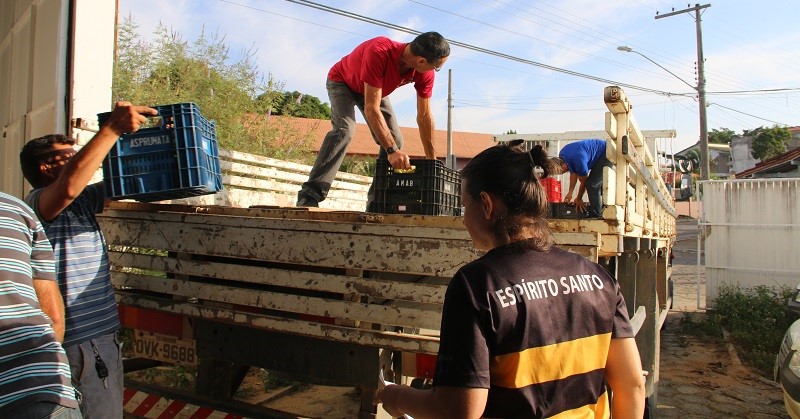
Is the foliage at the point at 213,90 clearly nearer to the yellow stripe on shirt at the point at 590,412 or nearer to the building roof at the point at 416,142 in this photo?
the yellow stripe on shirt at the point at 590,412

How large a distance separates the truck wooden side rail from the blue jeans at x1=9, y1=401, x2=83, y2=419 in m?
1.02

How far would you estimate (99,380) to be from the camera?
2422 millimetres

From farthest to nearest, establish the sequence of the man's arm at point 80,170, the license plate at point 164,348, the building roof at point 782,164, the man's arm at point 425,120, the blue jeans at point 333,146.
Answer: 1. the building roof at point 782,164
2. the man's arm at point 425,120
3. the blue jeans at point 333,146
4. the license plate at point 164,348
5. the man's arm at point 80,170

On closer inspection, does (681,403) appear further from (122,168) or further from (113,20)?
(113,20)

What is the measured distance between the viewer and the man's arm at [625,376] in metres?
1.68

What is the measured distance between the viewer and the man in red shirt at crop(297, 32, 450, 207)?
12.8ft

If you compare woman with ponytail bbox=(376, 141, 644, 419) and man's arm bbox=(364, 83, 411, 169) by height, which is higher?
man's arm bbox=(364, 83, 411, 169)

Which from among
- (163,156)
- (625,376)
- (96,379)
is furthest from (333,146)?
(625,376)

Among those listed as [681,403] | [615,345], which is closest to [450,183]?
[615,345]

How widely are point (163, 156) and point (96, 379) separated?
1157 millimetres

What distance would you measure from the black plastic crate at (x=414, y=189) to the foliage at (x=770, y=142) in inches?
1710

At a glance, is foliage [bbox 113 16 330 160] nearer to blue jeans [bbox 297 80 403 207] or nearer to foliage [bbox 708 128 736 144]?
blue jeans [bbox 297 80 403 207]

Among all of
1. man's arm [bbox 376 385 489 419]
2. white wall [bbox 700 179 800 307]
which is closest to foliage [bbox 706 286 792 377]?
white wall [bbox 700 179 800 307]

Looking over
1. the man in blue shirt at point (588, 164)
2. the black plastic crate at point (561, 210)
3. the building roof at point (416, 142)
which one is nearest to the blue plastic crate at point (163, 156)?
the black plastic crate at point (561, 210)
